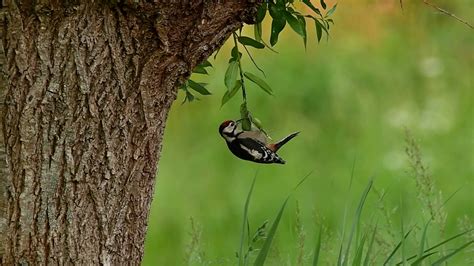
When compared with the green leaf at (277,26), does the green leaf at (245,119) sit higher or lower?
lower

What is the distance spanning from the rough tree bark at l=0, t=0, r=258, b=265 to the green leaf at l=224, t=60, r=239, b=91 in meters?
0.21

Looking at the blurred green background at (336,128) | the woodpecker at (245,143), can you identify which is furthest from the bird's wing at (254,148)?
the blurred green background at (336,128)

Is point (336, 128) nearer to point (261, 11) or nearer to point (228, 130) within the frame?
point (228, 130)

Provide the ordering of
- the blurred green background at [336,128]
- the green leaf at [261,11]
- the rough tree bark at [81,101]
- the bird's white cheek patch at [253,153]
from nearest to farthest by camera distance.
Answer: the rough tree bark at [81,101], the green leaf at [261,11], the bird's white cheek patch at [253,153], the blurred green background at [336,128]

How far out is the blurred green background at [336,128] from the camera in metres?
5.15

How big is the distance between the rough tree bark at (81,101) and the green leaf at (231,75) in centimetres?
21

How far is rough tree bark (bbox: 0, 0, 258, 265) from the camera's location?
242 cm

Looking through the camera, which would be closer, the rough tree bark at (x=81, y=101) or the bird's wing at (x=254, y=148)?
the rough tree bark at (x=81, y=101)

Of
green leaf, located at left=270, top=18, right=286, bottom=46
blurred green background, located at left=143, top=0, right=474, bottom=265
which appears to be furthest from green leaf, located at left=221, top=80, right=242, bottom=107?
blurred green background, located at left=143, top=0, right=474, bottom=265

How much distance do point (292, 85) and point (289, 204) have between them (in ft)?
4.08

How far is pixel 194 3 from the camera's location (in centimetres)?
245

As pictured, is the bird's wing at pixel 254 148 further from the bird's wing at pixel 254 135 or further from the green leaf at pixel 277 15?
the green leaf at pixel 277 15

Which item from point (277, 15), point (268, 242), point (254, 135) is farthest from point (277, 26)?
point (268, 242)

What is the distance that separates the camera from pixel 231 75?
2789 mm
